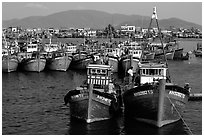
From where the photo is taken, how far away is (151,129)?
78.1ft

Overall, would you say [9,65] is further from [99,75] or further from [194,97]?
[194,97]

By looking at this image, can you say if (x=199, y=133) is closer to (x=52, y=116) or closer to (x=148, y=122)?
(x=148, y=122)

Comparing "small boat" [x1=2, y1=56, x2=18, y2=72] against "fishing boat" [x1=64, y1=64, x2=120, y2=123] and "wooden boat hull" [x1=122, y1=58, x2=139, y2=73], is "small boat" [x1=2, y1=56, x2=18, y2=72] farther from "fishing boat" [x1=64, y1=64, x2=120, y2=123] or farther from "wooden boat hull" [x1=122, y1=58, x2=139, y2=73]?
"fishing boat" [x1=64, y1=64, x2=120, y2=123]

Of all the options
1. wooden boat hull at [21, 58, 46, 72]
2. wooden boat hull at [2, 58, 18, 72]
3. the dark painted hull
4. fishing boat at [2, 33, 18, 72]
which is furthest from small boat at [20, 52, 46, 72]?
the dark painted hull

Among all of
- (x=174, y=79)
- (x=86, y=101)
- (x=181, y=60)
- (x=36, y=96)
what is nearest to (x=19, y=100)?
(x=36, y=96)

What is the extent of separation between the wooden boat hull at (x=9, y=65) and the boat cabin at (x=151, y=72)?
30038mm

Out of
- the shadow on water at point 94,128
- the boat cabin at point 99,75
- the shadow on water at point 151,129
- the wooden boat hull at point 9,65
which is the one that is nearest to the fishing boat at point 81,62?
the wooden boat hull at point 9,65

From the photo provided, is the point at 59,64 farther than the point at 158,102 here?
Yes

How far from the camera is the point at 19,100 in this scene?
1315 inches

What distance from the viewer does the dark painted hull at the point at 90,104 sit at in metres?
24.7

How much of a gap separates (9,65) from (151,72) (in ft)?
101

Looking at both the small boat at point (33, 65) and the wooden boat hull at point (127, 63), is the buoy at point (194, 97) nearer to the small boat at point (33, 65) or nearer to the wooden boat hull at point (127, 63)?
the wooden boat hull at point (127, 63)

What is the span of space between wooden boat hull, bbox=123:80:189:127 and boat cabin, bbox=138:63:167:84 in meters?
2.18

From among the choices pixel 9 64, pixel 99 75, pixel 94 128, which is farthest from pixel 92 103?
pixel 9 64
